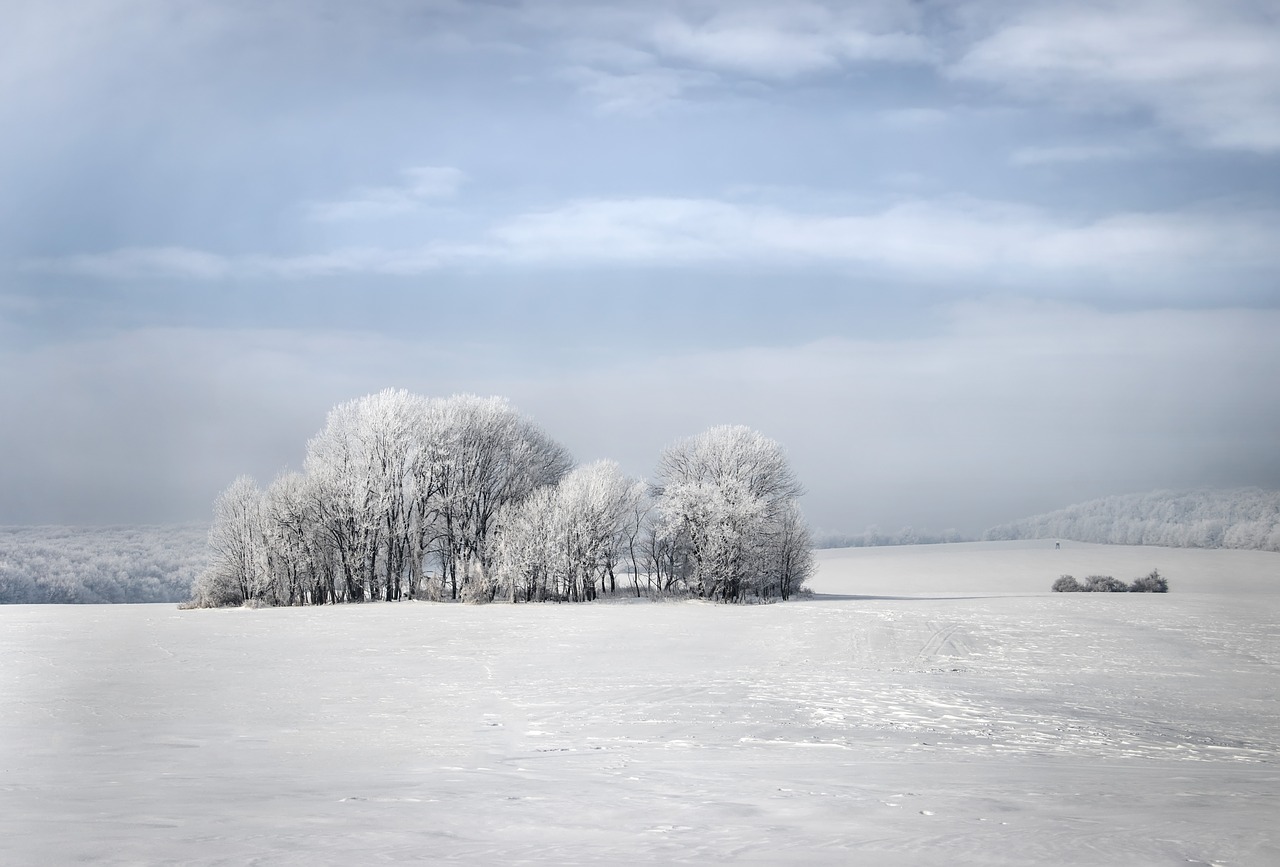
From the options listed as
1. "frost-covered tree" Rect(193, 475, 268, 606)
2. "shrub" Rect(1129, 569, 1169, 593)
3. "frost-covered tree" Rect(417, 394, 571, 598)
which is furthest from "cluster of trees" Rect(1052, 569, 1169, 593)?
"frost-covered tree" Rect(193, 475, 268, 606)

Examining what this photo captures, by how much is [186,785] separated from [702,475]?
4163 centimetres

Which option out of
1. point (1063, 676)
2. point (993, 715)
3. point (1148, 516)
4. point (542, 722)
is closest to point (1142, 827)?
point (993, 715)

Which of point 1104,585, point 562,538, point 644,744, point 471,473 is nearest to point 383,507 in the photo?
point 471,473

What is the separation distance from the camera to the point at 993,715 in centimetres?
1389

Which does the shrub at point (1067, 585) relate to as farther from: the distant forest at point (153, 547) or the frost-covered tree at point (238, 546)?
the frost-covered tree at point (238, 546)

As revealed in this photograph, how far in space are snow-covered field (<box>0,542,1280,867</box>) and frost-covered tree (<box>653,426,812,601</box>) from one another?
1796 centimetres

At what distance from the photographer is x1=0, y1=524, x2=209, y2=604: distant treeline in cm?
3866

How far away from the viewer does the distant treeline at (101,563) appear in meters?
38.7

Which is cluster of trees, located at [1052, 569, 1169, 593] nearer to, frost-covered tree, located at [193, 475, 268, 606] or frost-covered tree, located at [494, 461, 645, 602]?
frost-covered tree, located at [494, 461, 645, 602]

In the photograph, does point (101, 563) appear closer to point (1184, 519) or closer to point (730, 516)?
point (730, 516)

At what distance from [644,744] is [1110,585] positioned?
50957 mm

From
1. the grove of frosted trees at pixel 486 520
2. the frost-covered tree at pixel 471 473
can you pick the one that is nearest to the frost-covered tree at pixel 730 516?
the grove of frosted trees at pixel 486 520

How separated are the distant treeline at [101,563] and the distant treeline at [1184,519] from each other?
44.5 m

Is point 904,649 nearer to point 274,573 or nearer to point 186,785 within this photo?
point 186,785
